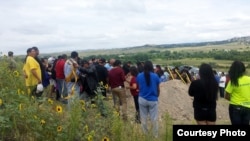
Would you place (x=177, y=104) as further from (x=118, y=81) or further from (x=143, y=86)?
(x=143, y=86)

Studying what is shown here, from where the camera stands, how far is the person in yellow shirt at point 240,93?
22.0 feet

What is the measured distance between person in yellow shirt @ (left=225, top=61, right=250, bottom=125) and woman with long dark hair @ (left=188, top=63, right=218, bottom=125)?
33 cm

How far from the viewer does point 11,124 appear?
498 centimetres

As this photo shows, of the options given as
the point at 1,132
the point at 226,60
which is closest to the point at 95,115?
the point at 1,132

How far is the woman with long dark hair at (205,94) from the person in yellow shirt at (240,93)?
1.09 feet

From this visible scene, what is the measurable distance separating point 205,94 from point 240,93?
0.63 m

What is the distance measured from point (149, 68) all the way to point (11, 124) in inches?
148

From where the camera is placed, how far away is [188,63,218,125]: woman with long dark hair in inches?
262

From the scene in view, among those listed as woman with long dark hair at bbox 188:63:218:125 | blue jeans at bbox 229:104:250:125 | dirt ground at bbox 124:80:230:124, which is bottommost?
dirt ground at bbox 124:80:230:124

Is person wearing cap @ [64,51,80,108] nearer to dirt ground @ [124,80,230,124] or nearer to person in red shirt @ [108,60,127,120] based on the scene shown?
person in red shirt @ [108,60,127,120]

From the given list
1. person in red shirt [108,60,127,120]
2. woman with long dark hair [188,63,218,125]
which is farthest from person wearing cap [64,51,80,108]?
woman with long dark hair [188,63,218,125]

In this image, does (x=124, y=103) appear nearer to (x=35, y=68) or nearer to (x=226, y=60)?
(x=35, y=68)

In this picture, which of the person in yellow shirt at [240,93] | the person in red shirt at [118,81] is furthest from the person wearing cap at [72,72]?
the person in yellow shirt at [240,93]

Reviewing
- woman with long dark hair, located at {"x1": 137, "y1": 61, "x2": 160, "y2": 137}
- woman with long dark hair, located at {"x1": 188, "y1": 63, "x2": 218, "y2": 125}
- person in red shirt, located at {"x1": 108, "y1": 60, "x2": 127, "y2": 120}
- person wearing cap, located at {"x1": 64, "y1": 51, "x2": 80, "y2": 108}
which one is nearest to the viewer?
woman with long dark hair, located at {"x1": 188, "y1": 63, "x2": 218, "y2": 125}
